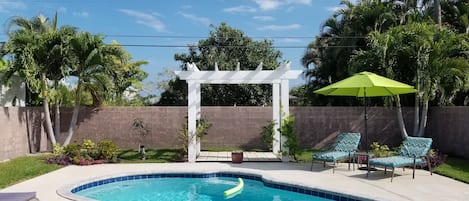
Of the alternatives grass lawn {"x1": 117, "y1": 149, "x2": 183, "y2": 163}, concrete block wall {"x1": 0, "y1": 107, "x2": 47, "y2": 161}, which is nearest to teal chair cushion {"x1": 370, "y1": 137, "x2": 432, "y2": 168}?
grass lawn {"x1": 117, "y1": 149, "x2": 183, "y2": 163}

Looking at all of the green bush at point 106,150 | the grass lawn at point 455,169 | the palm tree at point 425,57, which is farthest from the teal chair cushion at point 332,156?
the green bush at point 106,150

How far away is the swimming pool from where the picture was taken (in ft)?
30.3

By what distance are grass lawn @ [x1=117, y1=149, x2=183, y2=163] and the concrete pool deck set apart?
78 cm

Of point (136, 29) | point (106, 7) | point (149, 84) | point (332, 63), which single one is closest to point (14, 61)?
point (106, 7)

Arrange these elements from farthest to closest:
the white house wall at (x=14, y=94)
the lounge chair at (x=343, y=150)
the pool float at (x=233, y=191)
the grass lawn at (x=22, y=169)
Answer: the white house wall at (x=14, y=94) → the lounge chair at (x=343, y=150) → the grass lawn at (x=22, y=169) → the pool float at (x=233, y=191)

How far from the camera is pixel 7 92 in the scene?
16.7 meters

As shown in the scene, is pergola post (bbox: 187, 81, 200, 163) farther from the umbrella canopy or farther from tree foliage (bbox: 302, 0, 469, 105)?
tree foliage (bbox: 302, 0, 469, 105)

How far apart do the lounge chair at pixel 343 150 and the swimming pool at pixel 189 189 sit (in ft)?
6.06

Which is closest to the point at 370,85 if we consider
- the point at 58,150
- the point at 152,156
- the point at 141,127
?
the point at 152,156

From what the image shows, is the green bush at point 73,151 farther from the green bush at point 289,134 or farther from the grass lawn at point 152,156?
the green bush at point 289,134

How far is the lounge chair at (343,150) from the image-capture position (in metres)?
11.2

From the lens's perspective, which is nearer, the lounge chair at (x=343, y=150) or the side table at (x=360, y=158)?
the lounge chair at (x=343, y=150)

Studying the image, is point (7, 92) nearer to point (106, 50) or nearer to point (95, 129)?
point (95, 129)

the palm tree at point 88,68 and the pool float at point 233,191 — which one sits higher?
the palm tree at point 88,68
